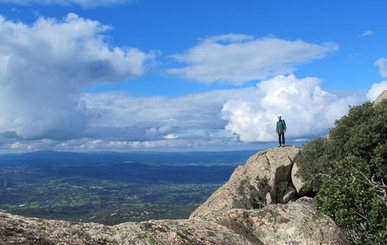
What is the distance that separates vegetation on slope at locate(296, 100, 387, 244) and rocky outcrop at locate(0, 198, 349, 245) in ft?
8.96

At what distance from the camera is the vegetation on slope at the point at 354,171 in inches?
436

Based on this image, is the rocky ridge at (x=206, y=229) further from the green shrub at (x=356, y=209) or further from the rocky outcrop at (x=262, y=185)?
the rocky outcrop at (x=262, y=185)

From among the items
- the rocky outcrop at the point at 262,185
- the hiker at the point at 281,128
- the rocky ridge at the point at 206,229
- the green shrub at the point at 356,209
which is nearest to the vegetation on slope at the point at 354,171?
the green shrub at the point at 356,209

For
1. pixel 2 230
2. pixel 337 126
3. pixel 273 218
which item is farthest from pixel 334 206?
pixel 337 126

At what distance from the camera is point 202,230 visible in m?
7.80

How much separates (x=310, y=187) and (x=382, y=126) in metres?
9.58

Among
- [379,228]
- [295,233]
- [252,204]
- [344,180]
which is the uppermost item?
[344,180]

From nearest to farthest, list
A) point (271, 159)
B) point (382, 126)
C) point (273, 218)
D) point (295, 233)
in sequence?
point (295, 233) < point (273, 218) < point (382, 126) < point (271, 159)

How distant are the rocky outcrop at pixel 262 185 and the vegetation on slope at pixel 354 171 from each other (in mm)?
2666

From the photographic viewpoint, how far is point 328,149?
28484 mm

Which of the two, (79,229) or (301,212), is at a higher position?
(79,229)

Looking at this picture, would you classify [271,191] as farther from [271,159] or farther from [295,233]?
[295,233]

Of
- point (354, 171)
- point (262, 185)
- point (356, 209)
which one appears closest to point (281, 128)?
point (262, 185)

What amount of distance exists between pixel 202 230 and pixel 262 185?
25.1m
